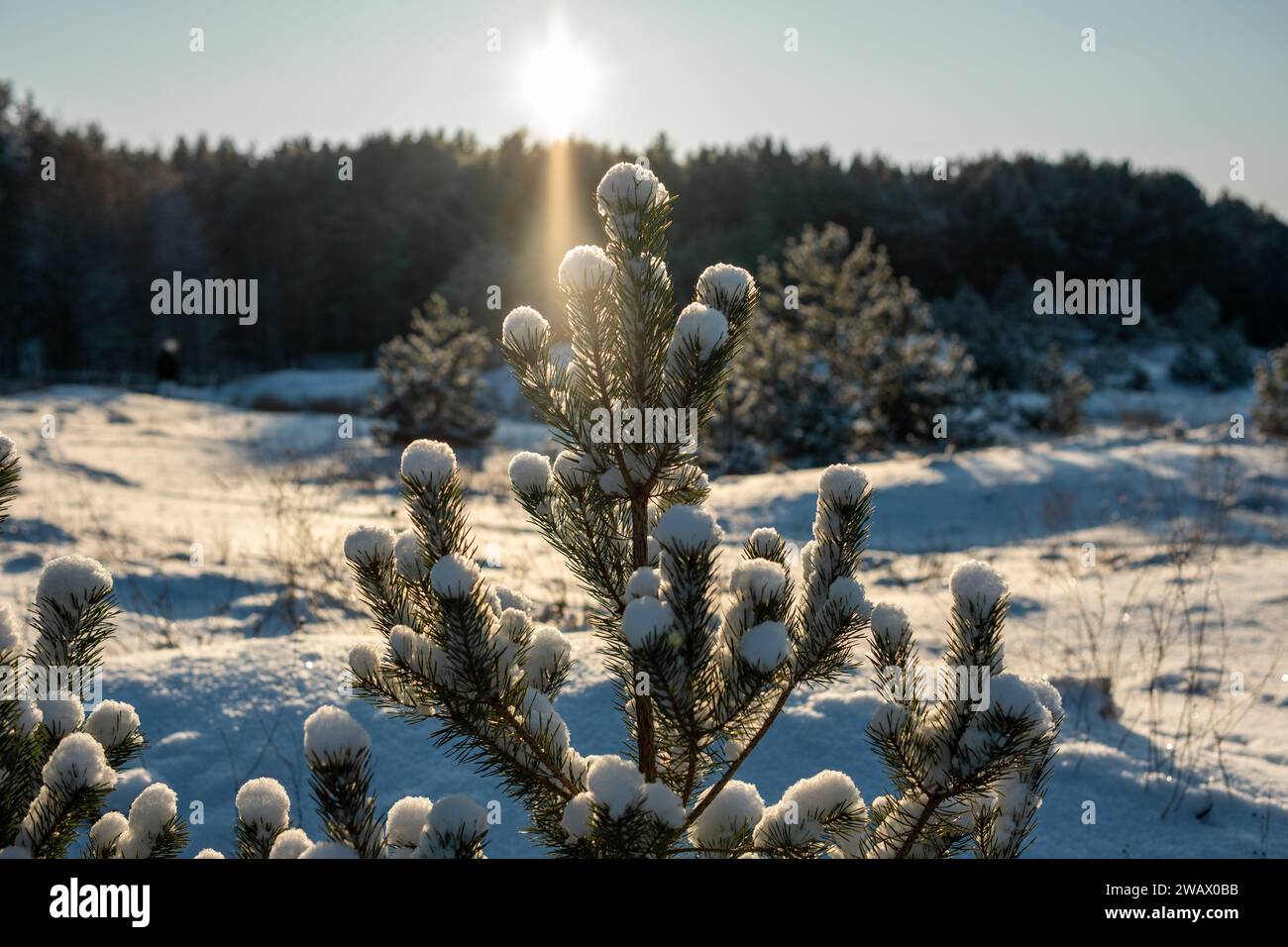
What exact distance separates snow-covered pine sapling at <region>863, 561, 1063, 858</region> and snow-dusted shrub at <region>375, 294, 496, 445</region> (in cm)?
1551

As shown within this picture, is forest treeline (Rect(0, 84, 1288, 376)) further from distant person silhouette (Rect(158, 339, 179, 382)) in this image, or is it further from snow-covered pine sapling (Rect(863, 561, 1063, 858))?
snow-covered pine sapling (Rect(863, 561, 1063, 858))

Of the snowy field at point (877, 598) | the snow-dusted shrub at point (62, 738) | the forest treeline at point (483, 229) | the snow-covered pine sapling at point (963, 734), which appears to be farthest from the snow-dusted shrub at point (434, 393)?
the forest treeline at point (483, 229)

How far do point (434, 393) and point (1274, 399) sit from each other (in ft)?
48.1

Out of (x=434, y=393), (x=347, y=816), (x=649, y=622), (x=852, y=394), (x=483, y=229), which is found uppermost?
(x=483, y=229)

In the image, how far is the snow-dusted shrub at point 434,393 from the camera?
16844 mm

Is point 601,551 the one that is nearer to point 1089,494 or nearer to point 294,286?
point 1089,494

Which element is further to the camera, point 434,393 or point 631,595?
point 434,393

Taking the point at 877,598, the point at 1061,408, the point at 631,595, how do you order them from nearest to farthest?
1. the point at 631,595
2. the point at 877,598
3. the point at 1061,408

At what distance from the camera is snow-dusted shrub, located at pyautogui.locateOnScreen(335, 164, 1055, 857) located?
1.52 m

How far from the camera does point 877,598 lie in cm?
637

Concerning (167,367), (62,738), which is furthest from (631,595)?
(167,367)

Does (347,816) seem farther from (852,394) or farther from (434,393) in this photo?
(434,393)

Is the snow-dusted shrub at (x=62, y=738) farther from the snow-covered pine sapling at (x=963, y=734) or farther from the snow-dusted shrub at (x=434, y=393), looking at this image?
the snow-dusted shrub at (x=434, y=393)
